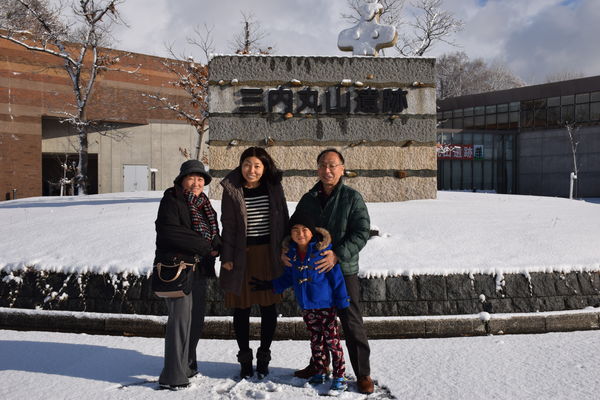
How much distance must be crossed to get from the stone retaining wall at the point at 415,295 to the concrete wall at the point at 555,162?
35.4 meters

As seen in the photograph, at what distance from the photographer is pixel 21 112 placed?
83.6ft

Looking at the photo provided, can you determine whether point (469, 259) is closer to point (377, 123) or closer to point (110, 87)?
point (377, 123)

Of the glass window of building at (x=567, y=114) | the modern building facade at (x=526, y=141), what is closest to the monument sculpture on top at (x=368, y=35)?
the modern building facade at (x=526, y=141)

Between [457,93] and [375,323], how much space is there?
195 ft

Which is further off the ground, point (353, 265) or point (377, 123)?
point (377, 123)

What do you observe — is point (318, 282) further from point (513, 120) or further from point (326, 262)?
point (513, 120)

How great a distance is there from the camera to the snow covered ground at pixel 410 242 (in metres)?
5.48

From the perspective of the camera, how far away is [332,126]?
9539mm

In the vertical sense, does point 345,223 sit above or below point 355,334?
above

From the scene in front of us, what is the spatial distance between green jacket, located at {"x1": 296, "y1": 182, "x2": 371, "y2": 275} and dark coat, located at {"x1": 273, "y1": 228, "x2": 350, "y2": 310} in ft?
0.32

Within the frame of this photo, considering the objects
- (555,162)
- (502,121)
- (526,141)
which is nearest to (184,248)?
(555,162)

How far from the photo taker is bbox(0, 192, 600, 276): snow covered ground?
18.0ft

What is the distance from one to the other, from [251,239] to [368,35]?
299 inches

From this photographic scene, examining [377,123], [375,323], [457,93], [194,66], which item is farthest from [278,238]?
[457,93]
